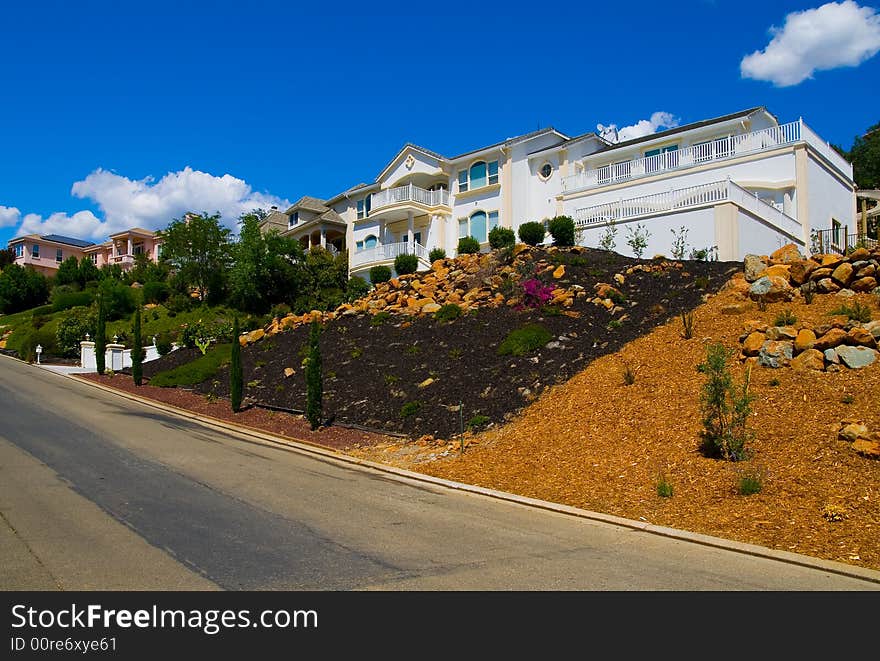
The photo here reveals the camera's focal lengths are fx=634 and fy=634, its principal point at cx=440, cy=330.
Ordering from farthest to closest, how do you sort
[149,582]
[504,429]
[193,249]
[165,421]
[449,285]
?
[193,249] < [449,285] < [165,421] < [504,429] < [149,582]

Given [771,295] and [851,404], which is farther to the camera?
[771,295]

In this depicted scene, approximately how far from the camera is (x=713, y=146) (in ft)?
92.9

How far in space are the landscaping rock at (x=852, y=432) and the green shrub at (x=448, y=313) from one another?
577 inches

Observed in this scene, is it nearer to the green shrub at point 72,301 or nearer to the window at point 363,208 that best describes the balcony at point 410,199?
the window at point 363,208

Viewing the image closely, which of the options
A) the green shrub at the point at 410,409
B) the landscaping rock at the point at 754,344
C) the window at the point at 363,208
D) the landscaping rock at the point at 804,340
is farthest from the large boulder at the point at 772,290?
the window at the point at 363,208

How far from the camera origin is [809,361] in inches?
502

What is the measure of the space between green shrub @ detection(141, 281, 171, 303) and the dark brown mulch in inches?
956

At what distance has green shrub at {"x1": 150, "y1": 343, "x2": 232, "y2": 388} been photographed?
25.6 metres

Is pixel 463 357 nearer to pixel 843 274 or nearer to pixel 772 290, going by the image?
pixel 772 290

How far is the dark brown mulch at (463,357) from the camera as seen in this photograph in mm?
16438

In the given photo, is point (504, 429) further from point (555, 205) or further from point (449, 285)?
point (555, 205)

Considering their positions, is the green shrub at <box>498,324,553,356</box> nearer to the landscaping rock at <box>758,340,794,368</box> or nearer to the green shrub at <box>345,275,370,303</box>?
the landscaping rock at <box>758,340,794,368</box>

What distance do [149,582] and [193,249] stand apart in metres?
40.5

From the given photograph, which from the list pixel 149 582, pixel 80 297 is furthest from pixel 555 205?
pixel 80 297
